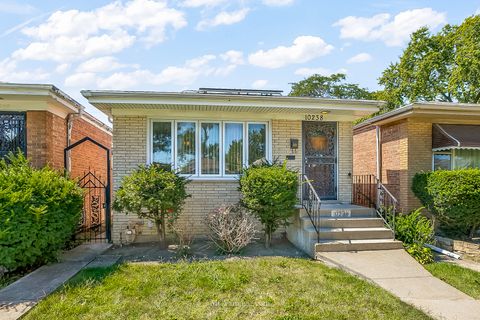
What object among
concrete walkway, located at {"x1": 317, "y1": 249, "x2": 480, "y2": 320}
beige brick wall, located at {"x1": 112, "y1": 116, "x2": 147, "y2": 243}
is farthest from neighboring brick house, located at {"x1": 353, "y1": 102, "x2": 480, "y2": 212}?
beige brick wall, located at {"x1": 112, "y1": 116, "x2": 147, "y2": 243}

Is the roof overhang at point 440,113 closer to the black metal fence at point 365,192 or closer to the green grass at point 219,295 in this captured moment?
the black metal fence at point 365,192

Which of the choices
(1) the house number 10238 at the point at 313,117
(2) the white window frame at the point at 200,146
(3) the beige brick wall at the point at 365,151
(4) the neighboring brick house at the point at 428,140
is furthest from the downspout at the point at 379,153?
(2) the white window frame at the point at 200,146

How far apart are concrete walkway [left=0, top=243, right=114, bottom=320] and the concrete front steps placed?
15.5 feet

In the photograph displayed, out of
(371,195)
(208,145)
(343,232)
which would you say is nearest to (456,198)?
(371,195)

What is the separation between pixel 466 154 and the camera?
887 cm

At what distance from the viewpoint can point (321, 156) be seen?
8.91m

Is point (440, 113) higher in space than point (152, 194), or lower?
higher

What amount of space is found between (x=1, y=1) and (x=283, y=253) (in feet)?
29.0

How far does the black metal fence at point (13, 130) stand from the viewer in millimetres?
7621

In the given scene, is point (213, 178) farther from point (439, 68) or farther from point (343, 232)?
point (439, 68)

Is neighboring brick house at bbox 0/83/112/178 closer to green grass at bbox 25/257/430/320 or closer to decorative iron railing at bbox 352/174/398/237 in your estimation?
green grass at bbox 25/257/430/320

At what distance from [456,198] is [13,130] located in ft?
37.3

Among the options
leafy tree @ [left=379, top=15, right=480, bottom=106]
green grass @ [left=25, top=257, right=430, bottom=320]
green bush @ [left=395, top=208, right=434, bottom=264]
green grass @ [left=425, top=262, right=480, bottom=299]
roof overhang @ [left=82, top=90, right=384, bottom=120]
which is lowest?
green grass @ [left=425, top=262, right=480, bottom=299]

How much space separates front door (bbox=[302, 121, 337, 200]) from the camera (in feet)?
29.1
